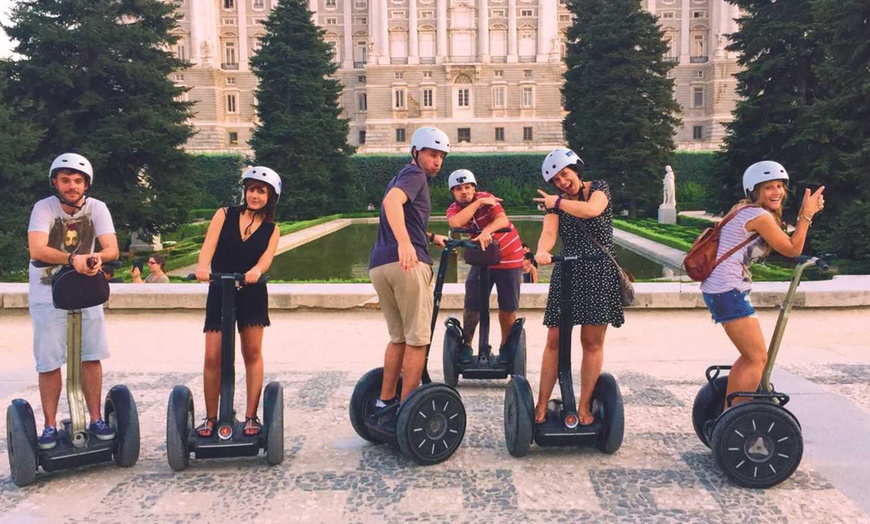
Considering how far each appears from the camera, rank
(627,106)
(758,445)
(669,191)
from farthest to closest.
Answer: (627,106) → (669,191) → (758,445)

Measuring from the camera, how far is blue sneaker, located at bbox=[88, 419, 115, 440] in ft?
12.7

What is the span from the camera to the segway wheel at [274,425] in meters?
3.88

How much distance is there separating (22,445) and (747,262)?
3601mm

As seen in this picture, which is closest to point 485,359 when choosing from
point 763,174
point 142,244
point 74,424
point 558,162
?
point 558,162

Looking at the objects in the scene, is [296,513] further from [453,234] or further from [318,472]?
[453,234]

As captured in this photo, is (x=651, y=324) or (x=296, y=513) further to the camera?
(x=651, y=324)

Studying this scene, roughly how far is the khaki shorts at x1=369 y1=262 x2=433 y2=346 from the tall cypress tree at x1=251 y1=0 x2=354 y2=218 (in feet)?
92.2

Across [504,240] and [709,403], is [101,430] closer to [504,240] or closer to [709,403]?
[504,240]

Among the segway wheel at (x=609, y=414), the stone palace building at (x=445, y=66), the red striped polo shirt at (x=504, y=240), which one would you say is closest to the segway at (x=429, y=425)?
the segway wheel at (x=609, y=414)

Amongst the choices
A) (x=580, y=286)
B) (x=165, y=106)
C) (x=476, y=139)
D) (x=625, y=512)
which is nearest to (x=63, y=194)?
(x=580, y=286)

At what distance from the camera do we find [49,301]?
12.3ft

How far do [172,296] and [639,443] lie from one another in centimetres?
577

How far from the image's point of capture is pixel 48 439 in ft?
12.3

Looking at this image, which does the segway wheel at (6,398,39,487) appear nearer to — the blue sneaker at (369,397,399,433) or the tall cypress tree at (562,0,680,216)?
the blue sneaker at (369,397,399,433)
